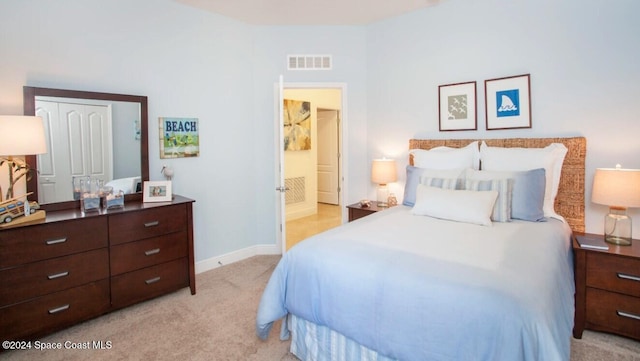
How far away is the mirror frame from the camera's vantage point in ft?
8.45

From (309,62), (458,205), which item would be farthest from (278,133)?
(458,205)

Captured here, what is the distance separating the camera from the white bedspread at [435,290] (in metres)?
1.40

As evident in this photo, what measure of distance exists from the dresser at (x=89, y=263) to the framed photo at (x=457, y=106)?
2.70 metres

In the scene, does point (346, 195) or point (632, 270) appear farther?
point (346, 195)

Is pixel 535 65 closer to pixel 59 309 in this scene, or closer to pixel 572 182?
pixel 572 182

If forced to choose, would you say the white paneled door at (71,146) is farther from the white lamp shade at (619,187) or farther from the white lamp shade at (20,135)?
the white lamp shade at (619,187)

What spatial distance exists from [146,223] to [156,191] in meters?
0.37

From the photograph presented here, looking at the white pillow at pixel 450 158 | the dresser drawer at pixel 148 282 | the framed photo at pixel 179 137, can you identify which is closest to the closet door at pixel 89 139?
the framed photo at pixel 179 137

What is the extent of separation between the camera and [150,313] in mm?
2795

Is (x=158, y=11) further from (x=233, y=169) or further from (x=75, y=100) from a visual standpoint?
(x=233, y=169)

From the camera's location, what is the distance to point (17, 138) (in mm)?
2279

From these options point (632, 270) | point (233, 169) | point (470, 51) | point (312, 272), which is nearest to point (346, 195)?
point (233, 169)

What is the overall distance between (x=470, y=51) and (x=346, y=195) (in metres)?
2.06

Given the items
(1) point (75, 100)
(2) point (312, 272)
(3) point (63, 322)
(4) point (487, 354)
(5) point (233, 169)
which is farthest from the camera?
(5) point (233, 169)
